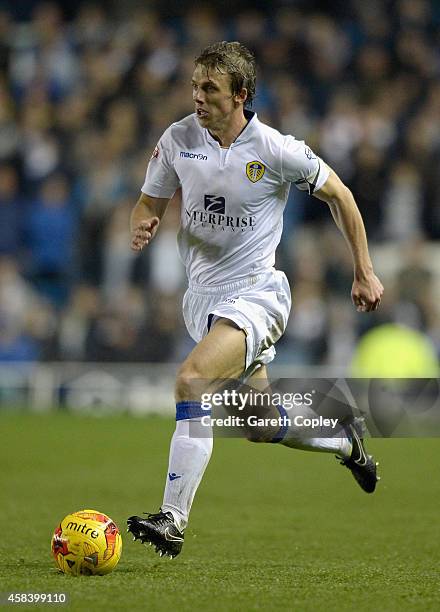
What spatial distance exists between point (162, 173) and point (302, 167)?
2.45 ft

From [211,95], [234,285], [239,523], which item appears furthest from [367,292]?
[239,523]

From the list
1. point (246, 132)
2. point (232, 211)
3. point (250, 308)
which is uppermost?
point (246, 132)

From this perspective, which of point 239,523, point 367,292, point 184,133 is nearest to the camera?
point 367,292

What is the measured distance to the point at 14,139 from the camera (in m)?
17.0

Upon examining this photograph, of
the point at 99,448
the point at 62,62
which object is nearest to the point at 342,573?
the point at 99,448

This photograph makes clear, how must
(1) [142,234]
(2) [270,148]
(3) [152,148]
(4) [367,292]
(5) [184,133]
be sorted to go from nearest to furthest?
(1) [142,234]
(4) [367,292]
(2) [270,148]
(5) [184,133]
(3) [152,148]

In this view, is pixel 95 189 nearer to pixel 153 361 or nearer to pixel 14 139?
pixel 14 139

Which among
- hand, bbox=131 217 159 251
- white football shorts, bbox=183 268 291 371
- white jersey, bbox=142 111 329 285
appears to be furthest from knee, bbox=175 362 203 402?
white jersey, bbox=142 111 329 285

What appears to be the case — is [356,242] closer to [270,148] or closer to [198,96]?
[270,148]

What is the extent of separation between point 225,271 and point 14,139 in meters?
11.4

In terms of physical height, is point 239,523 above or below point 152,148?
below

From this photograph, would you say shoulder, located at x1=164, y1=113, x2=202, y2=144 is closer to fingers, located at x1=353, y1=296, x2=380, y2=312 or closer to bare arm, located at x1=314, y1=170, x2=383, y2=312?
bare arm, located at x1=314, y1=170, x2=383, y2=312

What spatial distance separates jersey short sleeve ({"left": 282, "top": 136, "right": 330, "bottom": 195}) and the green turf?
187cm

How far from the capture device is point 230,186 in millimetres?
6016
